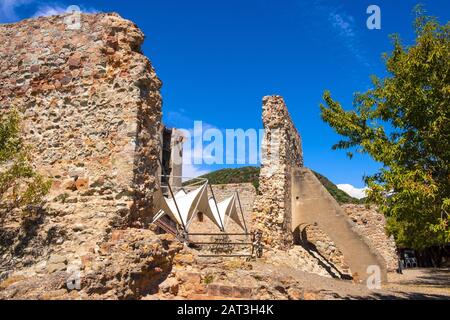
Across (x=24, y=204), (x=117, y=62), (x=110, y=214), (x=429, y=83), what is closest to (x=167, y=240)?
(x=110, y=214)

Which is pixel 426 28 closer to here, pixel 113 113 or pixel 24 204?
pixel 113 113

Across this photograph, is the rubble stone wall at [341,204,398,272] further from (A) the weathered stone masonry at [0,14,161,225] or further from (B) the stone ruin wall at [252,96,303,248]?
(A) the weathered stone masonry at [0,14,161,225]

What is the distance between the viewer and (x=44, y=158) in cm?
730

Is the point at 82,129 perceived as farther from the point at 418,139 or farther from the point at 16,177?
the point at 418,139

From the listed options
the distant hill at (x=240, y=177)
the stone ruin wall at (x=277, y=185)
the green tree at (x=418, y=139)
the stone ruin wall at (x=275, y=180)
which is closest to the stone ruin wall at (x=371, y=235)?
the stone ruin wall at (x=277, y=185)

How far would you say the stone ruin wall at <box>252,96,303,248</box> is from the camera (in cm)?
1475

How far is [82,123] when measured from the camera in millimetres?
7309

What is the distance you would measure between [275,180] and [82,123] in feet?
30.8

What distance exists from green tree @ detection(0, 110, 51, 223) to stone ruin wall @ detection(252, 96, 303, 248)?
905 cm

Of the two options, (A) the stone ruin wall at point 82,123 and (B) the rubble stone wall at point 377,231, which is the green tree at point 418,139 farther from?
(B) the rubble stone wall at point 377,231

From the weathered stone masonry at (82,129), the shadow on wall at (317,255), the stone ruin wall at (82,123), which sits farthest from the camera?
the shadow on wall at (317,255)

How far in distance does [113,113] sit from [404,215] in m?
6.23

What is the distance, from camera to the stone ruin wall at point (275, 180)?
14.8 m

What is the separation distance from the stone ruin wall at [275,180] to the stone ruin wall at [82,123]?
8137 mm
